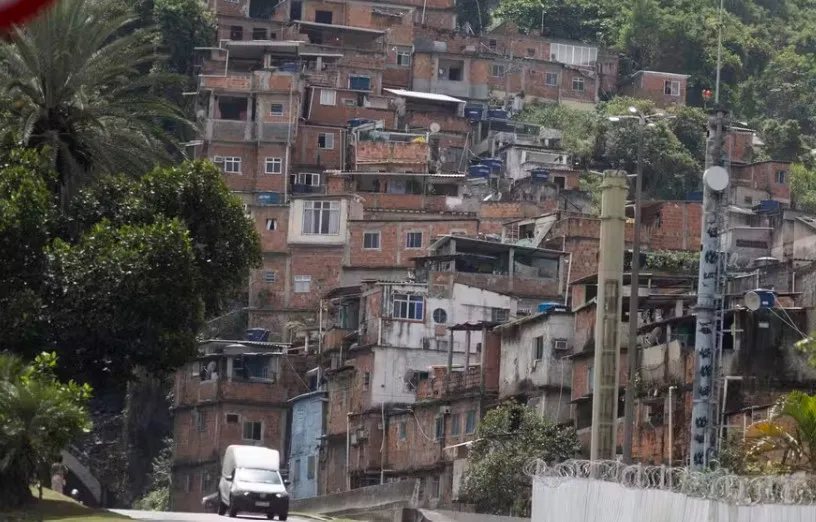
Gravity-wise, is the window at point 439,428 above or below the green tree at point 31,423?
below

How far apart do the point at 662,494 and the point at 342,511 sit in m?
30.2

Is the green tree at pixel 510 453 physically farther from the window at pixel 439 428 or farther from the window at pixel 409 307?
the window at pixel 409 307

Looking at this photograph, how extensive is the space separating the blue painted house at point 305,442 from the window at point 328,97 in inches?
1084

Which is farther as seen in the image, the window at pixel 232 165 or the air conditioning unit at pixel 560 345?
the window at pixel 232 165

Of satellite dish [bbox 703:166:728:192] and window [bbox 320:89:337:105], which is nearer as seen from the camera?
satellite dish [bbox 703:166:728:192]

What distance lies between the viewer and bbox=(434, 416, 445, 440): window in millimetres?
60328

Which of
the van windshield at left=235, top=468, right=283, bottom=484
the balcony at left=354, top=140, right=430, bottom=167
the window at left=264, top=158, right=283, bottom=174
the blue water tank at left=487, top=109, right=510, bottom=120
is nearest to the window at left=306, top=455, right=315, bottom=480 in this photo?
the balcony at left=354, top=140, right=430, bottom=167

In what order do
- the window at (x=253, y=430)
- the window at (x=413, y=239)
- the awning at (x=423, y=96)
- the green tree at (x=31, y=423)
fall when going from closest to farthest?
1. the green tree at (x=31, y=423)
2. the window at (x=253, y=430)
3. the window at (x=413, y=239)
4. the awning at (x=423, y=96)

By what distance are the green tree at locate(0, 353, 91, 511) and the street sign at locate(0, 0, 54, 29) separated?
26.8m

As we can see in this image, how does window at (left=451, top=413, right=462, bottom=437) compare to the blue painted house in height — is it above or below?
above

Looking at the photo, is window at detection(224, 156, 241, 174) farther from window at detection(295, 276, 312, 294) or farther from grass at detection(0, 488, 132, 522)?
grass at detection(0, 488, 132, 522)

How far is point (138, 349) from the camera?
35719 mm

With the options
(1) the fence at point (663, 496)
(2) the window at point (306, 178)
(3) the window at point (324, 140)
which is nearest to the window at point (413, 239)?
(2) the window at point (306, 178)

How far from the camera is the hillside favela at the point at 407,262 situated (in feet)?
112
